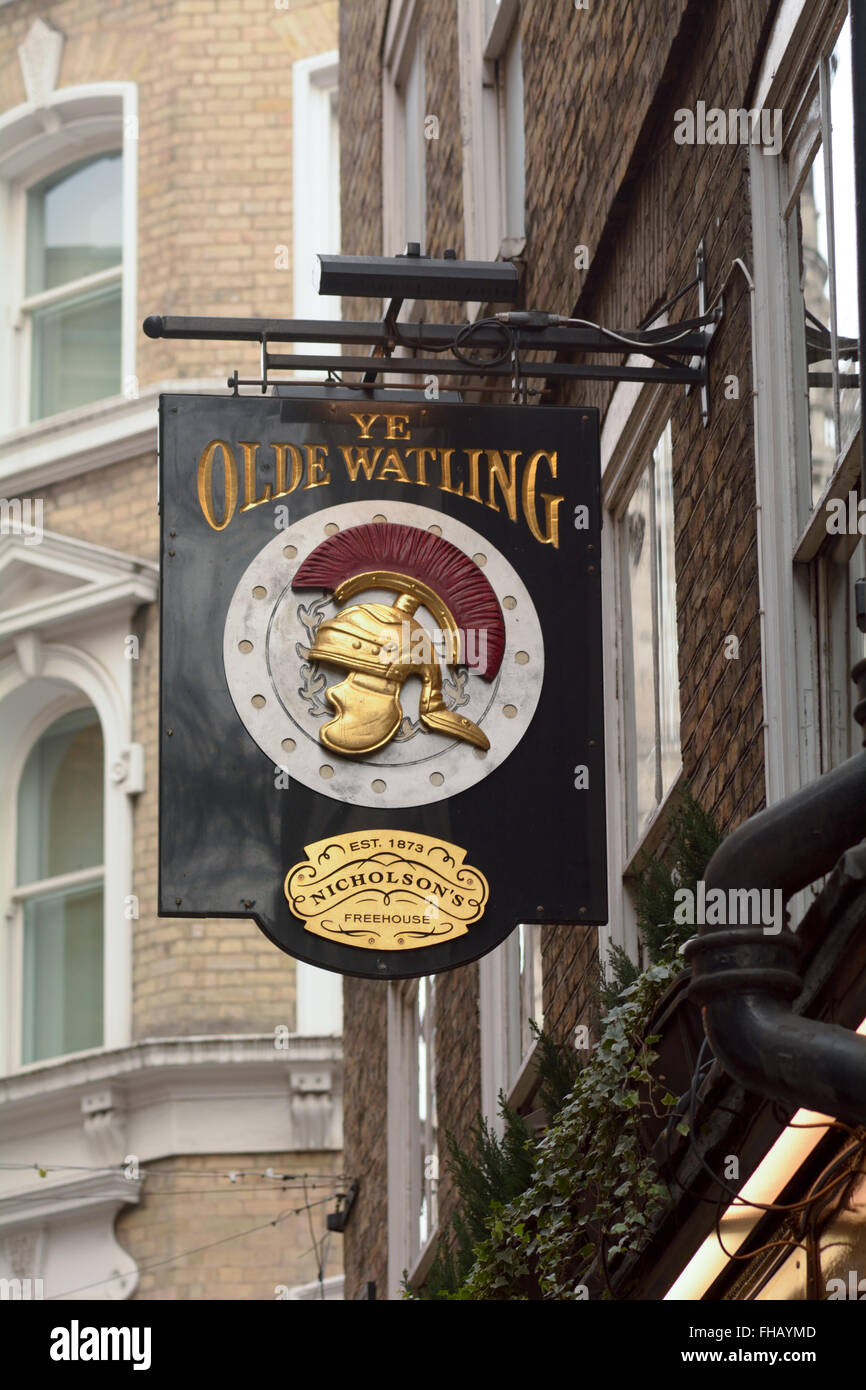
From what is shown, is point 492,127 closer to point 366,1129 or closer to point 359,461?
point 359,461

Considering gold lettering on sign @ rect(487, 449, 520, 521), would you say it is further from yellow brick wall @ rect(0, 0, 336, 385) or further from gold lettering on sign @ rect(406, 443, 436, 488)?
yellow brick wall @ rect(0, 0, 336, 385)

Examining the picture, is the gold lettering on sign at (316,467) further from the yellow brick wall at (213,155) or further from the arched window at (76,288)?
the arched window at (76,288)

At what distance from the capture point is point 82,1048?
68.8 feet

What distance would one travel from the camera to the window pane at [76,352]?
2277 centimetres

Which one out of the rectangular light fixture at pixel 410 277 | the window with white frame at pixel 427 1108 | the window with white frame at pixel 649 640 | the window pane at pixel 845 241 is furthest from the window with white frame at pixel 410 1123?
the window pane at pixel 845 241

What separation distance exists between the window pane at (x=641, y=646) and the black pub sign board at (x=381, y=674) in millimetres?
1291

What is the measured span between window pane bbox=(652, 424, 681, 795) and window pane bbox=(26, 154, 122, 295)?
51.1ft

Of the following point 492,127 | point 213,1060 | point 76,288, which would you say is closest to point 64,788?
point 213,1060

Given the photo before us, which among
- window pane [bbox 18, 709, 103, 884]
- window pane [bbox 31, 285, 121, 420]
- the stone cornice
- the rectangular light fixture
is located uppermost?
window pane [bbox 31, 285, 121, 420]

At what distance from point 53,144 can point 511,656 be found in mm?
17481

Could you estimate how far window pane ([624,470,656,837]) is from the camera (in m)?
8.24

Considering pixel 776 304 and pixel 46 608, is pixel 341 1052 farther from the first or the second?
pixel 776 304

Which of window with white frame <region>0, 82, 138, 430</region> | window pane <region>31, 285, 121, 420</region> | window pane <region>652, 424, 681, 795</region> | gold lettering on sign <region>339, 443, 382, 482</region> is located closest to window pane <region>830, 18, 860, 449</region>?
gold lettering on sign <region>339, 443, 382, 482</region>
